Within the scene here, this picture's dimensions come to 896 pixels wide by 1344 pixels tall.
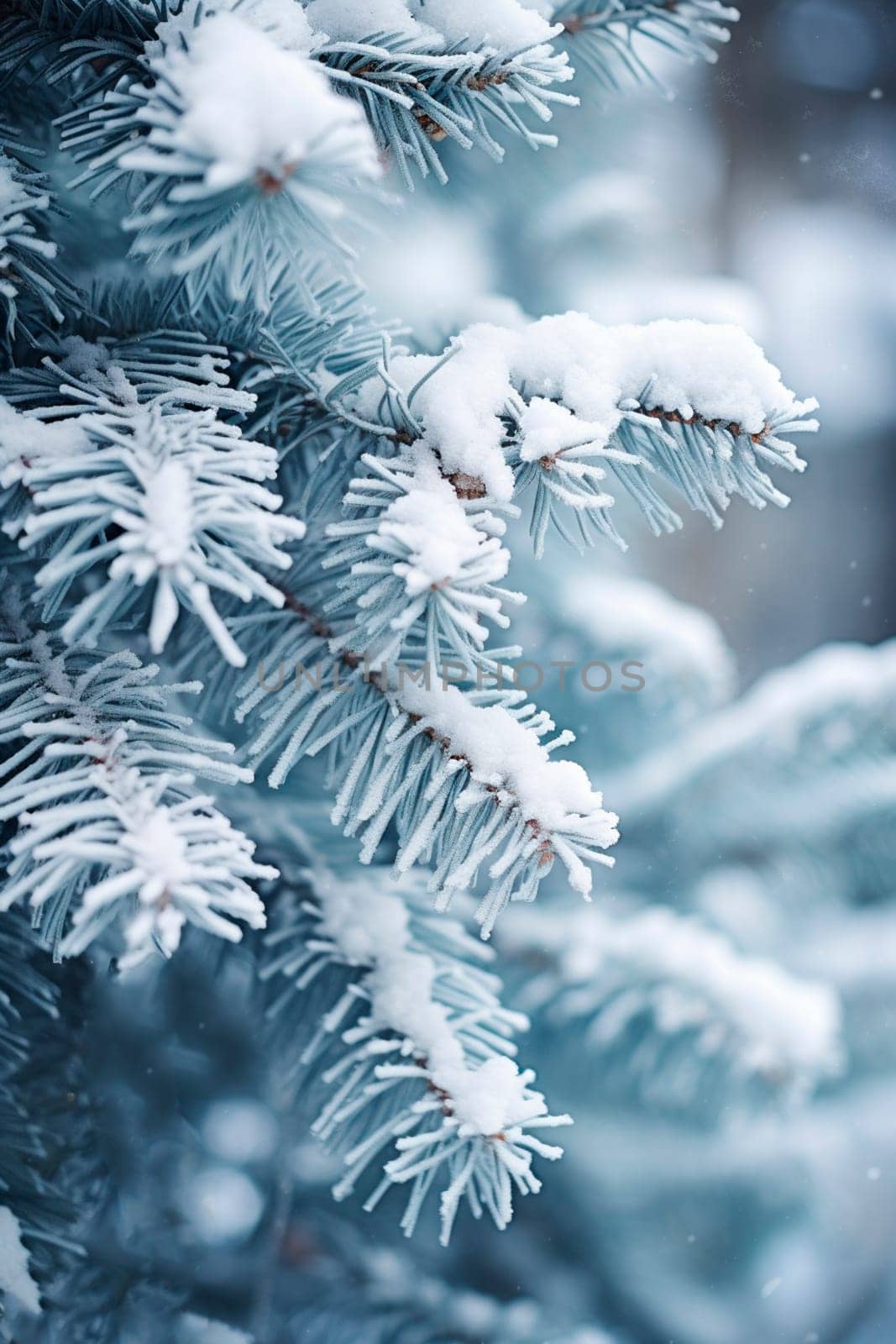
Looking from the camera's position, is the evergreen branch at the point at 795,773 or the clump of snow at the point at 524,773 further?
the evergreen branch at the point at 795,773

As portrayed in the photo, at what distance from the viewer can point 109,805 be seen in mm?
176

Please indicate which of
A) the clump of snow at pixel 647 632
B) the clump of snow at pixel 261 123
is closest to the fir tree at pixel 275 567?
the clump of snow at pixel 261 123

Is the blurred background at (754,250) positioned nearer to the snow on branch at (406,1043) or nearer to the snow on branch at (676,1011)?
the snow on branch at (406,1043)

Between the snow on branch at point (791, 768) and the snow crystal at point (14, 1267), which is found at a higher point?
the snow on branch at point (791, 768)

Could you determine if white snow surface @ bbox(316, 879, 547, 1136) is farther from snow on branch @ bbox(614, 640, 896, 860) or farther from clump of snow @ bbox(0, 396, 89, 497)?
snow on branch @ bbox(614, 640, 896, 860)

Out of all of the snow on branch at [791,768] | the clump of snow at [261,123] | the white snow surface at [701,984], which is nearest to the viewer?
the clump of snow at [261,123]

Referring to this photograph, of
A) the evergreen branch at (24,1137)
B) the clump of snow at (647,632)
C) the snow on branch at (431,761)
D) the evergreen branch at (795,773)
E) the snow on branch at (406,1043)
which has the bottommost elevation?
the evergreen branch at (24,1137)

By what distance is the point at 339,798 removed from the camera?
0.22 metres

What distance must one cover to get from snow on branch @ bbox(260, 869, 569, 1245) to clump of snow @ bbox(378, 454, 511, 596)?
136mm

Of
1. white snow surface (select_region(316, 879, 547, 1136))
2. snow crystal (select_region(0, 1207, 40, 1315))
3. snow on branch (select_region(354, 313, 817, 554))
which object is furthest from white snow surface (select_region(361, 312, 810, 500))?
snow crystal (select_region(0, 1207, 40, 1315))

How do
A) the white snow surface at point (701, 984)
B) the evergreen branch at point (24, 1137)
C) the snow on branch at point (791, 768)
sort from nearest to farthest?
the evergreen branch at point (24, 1137), the white snow surface at point (701, 984), the snow on branch at point (791, 768)

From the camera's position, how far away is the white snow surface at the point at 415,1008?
237mm

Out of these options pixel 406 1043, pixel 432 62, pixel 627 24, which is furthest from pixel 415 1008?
pixel 627 24

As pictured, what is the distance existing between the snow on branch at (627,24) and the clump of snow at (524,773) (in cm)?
27
